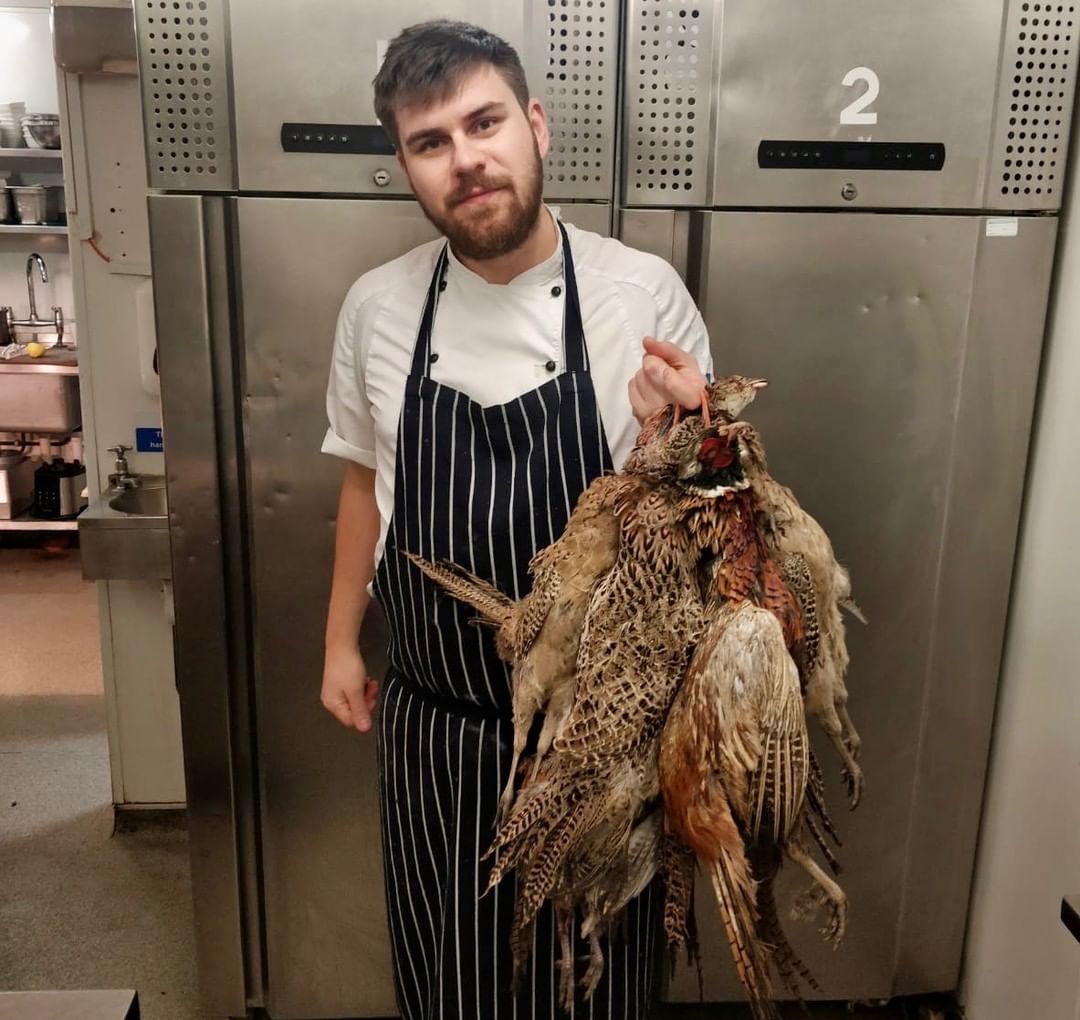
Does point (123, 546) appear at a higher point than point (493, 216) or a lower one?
lower

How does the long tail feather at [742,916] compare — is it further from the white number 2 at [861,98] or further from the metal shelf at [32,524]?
the metal shelf at [32,524]

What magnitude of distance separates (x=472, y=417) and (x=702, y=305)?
0.63 metres

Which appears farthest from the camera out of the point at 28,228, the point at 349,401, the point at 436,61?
the point at 28,228

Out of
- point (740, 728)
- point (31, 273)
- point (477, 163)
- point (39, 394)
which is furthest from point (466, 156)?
point (31, 273)

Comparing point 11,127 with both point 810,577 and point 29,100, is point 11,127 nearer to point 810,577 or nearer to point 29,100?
point 29,100

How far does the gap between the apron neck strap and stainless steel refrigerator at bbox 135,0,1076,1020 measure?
345 millimetres

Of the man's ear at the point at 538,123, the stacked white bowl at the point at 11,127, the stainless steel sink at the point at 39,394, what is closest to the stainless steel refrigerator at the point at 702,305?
the man's ear at the point at 538,123

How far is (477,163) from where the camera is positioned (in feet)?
4.15

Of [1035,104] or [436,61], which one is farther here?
[1035,104]

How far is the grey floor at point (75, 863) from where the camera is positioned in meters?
2.27

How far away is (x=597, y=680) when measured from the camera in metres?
1.05

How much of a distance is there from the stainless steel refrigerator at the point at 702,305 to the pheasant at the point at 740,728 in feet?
2.77

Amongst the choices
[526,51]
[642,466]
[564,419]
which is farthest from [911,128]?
[642,466]

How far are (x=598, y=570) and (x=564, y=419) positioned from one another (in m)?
0.30
